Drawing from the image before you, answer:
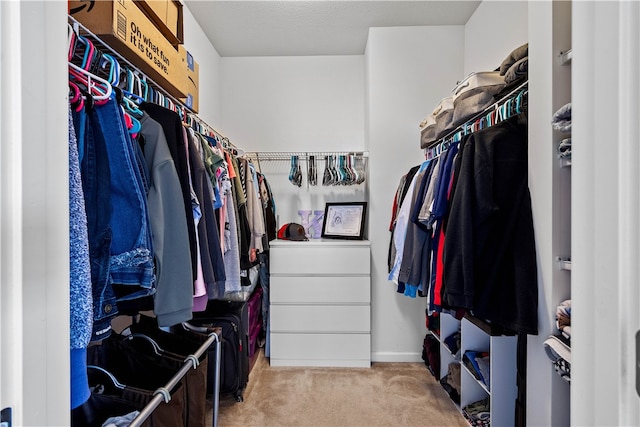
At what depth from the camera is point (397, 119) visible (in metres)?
2.50

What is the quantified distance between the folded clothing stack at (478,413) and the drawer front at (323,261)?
0.98 m

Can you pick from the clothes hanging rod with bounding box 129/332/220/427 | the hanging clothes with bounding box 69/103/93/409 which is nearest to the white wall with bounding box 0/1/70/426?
the hanging clothes with bounding box 69/103/93/409

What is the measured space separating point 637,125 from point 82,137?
3.19 feet

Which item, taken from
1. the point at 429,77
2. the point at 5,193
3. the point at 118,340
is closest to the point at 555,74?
the point at 5,193

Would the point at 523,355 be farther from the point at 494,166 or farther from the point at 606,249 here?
the point at 606,249

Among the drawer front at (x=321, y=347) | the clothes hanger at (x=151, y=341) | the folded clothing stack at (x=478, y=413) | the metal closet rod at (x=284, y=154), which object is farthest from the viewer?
the metal closet rod at (x=284, y=154)

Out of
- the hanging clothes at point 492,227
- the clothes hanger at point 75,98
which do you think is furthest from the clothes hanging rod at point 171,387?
the hanging clothes at point 492,227

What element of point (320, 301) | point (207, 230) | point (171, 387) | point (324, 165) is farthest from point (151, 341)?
point (324, 165)

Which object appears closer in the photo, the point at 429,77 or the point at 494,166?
the point at 494,166

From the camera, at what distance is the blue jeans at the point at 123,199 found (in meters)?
0.81

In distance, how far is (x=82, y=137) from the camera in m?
0.76

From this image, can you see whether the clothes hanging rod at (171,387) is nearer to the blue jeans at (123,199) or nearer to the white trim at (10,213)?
the blue jeans at (123,199)

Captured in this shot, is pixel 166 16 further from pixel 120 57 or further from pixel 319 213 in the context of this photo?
pixel 319 213

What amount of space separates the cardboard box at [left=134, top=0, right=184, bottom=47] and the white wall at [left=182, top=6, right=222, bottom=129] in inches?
35.5
